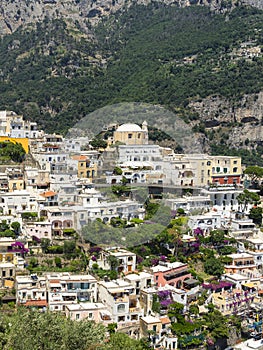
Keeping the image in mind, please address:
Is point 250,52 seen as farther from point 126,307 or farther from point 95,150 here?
point 126,307

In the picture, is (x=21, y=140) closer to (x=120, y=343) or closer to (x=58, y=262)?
(x=58, y=262)

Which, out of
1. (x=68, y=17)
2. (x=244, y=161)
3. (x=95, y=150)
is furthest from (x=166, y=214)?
(x=68, y=17)

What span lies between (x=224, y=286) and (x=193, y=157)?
34.6 feet

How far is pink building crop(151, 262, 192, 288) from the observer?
25.1 meters

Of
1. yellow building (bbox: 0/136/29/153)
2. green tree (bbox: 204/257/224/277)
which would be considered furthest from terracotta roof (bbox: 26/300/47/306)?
yellow building (bbox: 0/136/29/153)

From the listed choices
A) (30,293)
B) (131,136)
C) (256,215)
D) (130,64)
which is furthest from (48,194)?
(130,64)

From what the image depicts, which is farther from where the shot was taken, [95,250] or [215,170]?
[215,170]

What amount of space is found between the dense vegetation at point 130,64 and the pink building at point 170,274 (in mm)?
26096

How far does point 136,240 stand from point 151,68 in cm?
3427

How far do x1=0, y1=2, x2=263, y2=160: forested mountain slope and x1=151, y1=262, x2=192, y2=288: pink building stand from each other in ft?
85.6

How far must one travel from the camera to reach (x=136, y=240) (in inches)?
1088

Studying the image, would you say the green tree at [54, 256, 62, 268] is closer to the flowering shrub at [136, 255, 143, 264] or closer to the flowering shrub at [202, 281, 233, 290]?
the flowering shrub at [136, 255, 143, 264]

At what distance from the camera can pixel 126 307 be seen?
2328 cm

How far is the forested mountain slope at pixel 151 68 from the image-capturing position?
53.7 meters
